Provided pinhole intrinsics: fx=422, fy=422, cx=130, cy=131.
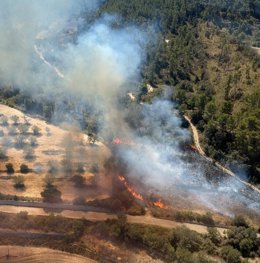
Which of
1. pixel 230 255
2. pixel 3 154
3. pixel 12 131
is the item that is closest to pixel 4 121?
pixel 12 131

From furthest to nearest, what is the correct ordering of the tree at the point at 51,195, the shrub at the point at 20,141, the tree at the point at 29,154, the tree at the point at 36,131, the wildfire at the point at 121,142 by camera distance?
the tree at the point at 36,131, the wildfire at the point at 121,142, the shrub at the point at 20,141, the tree at the point at 29,154, the tree at the point at 51,195

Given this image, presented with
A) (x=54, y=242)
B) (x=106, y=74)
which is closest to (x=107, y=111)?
(x=106, y=74)

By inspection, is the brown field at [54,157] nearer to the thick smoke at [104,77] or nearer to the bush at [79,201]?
the bush at [79,201]

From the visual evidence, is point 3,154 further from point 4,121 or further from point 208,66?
point 208,66

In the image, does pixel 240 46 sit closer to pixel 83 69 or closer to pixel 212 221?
pixel 83 69

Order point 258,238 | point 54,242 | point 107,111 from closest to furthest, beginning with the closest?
point 54,242
point 258,238
point 107,111

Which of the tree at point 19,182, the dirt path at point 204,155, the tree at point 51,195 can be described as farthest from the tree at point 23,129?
the dirt path at point 204,155
